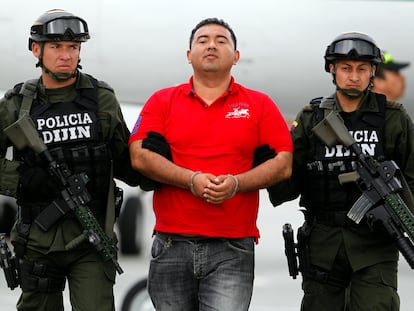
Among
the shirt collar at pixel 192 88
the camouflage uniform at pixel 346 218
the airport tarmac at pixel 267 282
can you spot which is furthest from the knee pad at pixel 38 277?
the airport tarmac at pixel 267 282

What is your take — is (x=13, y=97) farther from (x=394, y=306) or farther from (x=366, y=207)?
(x=394, y=306)

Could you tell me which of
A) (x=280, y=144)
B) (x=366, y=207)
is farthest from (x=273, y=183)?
(x=366, y=207)

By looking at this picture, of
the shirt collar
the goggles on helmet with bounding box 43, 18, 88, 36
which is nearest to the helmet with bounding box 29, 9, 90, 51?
the goggles on helmet with bounding box 43, 18, 88, 36

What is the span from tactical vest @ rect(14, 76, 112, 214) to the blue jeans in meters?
0.42

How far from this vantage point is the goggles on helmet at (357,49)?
4438 millimetres

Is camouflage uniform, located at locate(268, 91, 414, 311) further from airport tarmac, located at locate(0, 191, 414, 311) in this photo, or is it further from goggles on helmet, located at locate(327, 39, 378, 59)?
airport tarmac, located at locate(0, 191, 414, 311)

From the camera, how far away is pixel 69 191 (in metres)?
4.31

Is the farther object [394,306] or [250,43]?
[250,43]

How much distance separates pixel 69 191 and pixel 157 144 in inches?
18.1

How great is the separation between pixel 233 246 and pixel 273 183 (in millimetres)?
333

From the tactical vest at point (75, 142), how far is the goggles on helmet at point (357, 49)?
1178 mm

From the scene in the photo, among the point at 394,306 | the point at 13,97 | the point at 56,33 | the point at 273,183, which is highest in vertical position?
the point at 56,33

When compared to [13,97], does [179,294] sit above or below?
below

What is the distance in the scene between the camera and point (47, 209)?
4332mm
